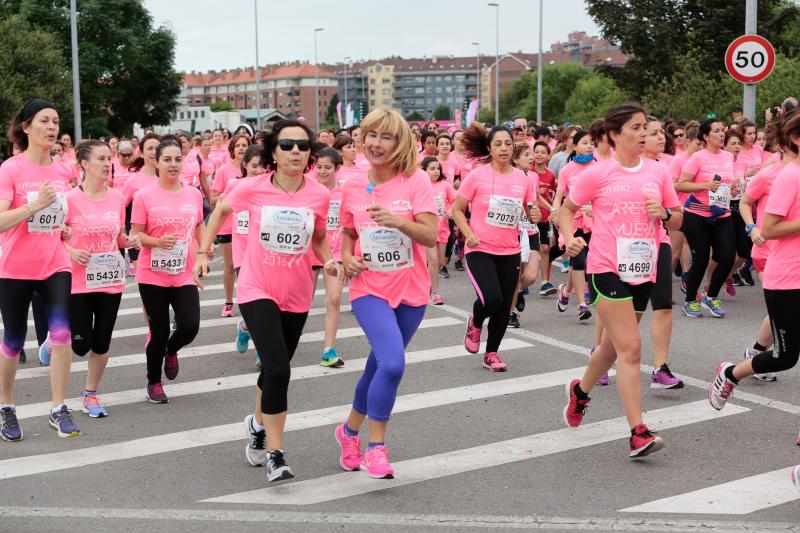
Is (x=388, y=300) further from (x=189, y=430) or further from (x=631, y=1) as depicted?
(x=631, y=1)

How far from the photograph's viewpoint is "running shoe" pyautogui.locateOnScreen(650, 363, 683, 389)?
798 cm

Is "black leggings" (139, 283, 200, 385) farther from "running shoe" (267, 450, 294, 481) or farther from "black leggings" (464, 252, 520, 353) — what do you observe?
"black leggings" (464, 252, 520, 353)

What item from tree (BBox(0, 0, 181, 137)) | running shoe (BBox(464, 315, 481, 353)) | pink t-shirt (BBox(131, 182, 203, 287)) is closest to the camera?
pink t-shirt (BBox(131, 182, 203, 287))

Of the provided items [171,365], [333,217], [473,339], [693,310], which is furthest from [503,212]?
[693,310]

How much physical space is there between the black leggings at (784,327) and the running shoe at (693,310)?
5.24 m

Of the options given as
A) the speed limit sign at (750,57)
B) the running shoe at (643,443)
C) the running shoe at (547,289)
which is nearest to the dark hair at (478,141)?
the running shoe at (643,443)

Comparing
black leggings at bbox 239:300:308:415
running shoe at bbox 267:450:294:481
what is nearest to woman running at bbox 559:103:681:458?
black leggings at bbox 239:300:308:415

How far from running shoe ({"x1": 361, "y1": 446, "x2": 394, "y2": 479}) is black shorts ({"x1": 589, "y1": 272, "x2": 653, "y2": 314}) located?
1.65m

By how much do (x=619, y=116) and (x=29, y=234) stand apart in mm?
3849

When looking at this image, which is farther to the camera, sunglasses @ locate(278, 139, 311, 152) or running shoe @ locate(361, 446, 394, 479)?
sunglasses @ locate(278, 139, 311, 152)

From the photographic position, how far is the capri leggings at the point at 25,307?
686 centimetres

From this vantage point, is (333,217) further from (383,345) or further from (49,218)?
(383,345)

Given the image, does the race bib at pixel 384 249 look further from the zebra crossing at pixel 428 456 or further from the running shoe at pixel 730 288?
the running shoe at pixel 730 288

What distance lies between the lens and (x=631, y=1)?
48.2m
